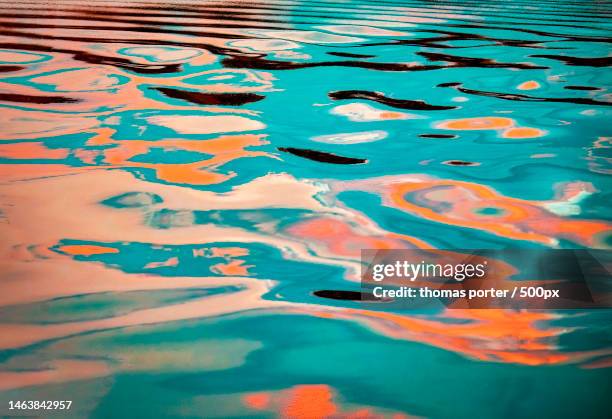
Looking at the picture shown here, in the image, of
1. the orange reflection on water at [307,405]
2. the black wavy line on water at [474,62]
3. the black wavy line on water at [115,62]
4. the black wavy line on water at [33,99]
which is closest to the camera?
the orange reflection on water at [307,405]

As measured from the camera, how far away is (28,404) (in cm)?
67

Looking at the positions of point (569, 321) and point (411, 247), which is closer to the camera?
point (569, 321)

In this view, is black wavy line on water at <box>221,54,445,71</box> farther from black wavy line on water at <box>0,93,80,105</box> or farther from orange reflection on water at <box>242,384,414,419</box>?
orange reflection on water at <box>242,384,414,419</box>

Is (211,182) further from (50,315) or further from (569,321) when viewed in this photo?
(569,321)

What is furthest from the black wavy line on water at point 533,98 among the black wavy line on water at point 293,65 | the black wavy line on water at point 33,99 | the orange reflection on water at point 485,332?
the orange reflection on water at point 485,332

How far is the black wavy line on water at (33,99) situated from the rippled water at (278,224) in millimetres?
15

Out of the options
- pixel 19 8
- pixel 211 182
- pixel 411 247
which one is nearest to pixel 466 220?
pixel 411 247

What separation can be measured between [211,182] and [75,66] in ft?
4.19

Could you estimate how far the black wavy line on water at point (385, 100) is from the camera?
6.35 feet

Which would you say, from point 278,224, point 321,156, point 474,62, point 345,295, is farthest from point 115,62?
point 345,295

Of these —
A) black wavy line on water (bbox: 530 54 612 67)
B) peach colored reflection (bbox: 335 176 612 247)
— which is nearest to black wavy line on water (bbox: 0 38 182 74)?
peach colored reflection (bbox: 335 176 612 247)

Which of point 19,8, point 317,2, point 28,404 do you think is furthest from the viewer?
point 317,2

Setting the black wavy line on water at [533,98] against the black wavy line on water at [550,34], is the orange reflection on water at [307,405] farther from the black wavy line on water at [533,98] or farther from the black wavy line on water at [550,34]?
the black wavy line on water at [550,34]

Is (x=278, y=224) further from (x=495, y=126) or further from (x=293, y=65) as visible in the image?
(x=293, y=65)
